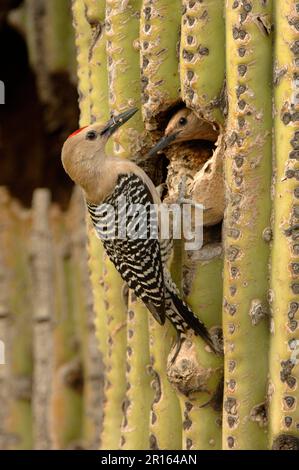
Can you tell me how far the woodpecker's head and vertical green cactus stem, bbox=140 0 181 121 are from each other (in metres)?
0.07

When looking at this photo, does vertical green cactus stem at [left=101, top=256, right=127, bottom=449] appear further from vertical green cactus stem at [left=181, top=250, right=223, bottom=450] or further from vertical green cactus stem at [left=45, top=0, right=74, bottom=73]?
vertical green cactus stem at [left=45, top=0, right=74, bottom=73]

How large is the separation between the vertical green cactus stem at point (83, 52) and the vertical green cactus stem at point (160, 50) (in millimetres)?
620

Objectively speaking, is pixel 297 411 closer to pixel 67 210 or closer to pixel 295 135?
pixel 295 135

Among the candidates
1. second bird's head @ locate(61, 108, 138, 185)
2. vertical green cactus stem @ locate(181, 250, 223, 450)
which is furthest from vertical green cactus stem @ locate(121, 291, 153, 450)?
second bird's head @ locate(61, 108, 138, 185)

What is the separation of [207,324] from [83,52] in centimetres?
131

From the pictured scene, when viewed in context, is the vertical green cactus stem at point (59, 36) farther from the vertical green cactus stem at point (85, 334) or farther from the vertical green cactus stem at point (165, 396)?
the vertical green cactus stem at point (165, 396)

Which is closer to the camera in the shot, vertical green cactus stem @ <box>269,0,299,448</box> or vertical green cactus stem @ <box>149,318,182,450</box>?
vertical green cactus stem @ <box>269,0,299,448</box>

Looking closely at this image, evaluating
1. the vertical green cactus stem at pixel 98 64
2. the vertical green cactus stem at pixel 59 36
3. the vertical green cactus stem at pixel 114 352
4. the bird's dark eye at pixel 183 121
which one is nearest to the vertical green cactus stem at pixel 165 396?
the vertical green cactus stem at pixel 114 352

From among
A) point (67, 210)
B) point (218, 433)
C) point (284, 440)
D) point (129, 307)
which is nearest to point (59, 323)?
point (67, 210)

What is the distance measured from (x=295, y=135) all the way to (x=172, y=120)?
2.32ft

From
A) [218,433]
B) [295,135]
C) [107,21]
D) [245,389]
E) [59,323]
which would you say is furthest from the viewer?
[59,323]

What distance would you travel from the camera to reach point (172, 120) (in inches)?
150

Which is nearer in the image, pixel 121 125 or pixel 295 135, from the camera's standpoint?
pixel 295 135

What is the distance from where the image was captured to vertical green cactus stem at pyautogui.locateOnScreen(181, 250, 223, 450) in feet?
12.0
